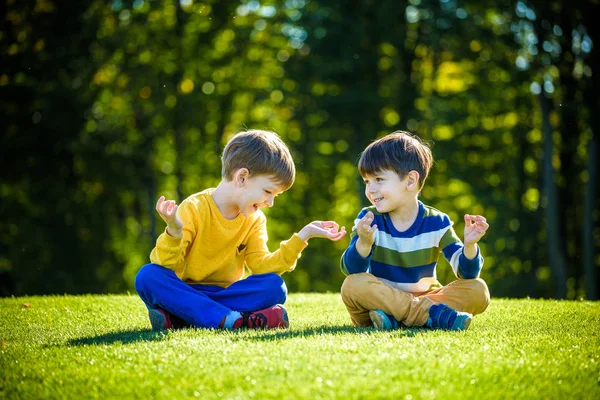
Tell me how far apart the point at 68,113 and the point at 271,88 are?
16.6 feet

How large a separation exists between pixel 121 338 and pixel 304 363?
4.81 feet

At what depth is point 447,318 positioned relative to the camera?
4859 mm

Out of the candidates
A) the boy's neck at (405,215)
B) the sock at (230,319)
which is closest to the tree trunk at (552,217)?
the boy's neck at (405,215)

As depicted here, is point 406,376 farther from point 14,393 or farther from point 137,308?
point 137,308

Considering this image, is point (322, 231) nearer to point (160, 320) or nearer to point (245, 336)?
point (245, 336)

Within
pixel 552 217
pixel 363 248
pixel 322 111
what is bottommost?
pixel 552 217

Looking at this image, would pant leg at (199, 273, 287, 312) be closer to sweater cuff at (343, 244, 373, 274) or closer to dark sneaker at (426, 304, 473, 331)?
sweater cuff at (343, 244, 373, 274)

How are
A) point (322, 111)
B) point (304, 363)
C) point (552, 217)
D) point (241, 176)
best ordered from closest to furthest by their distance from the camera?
point (304, 363)
point (241, 176)
point (552, 217)
point (322, 111)

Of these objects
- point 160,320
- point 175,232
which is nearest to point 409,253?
point 175,232

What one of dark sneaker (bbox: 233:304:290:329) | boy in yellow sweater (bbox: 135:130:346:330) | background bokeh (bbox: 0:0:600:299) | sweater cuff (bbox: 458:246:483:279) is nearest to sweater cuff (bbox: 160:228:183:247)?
boy in yellow sweater (bbox: 135:130:346:330)

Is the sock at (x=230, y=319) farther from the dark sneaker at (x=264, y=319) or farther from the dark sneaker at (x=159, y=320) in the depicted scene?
the dark sneaker at (x=159, y=320)

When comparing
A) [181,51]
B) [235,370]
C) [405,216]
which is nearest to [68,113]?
[181,51]

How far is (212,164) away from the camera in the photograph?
20.3 metres

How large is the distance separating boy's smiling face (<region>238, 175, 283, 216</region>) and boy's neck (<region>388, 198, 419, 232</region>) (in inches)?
33.8
